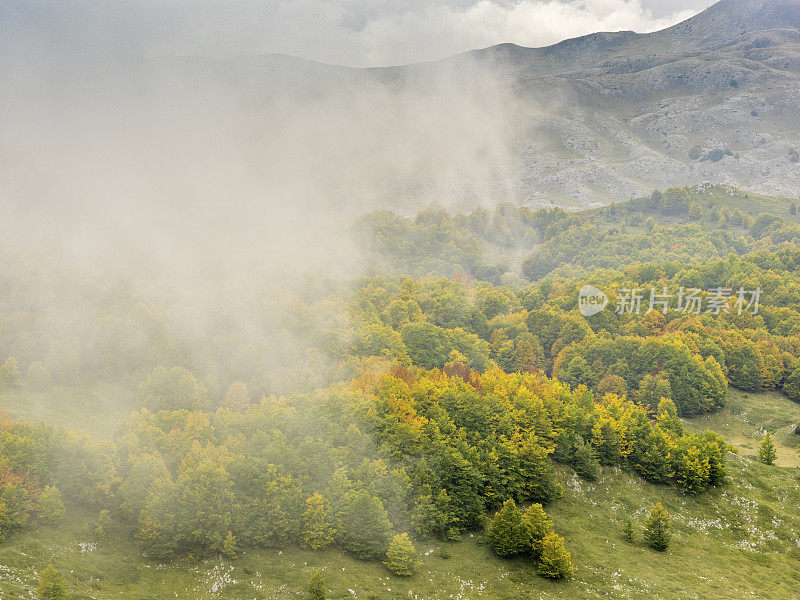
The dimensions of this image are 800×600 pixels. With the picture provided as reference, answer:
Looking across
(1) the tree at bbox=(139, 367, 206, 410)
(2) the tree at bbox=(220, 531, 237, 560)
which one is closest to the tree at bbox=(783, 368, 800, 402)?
(2) the tree at bbox=(220, 531, 237, 560)

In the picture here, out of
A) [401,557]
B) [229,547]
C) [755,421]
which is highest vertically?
[755,421]

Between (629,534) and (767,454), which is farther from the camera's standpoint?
(767,454)

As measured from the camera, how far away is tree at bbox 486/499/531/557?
5075 centimetres

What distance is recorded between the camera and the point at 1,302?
92.9 meters

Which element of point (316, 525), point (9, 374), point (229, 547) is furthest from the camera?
point (9, 374)

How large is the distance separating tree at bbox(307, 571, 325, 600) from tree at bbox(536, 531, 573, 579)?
21944 millimetres

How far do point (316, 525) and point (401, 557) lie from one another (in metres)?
9.23

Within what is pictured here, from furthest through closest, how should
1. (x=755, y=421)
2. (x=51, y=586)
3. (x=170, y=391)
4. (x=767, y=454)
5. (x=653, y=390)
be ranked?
(x=653, y=390) < (x=755, y=421) < (x=170, y=391) < (x=767, y=454) < (x=51, y=586)

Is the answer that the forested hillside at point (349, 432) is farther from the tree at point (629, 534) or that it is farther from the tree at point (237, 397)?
the tree at point (629, 534)

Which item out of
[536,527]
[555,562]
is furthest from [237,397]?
[555,562]

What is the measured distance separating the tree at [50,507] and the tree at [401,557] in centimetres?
3045

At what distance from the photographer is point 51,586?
34.2 meters

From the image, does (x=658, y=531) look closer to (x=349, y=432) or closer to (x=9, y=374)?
(x=349, y=432)

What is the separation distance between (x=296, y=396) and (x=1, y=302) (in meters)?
68.3
